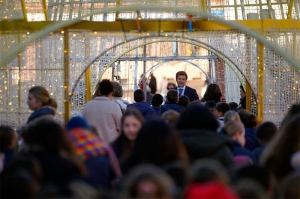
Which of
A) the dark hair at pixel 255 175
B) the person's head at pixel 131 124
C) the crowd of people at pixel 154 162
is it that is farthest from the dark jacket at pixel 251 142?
the dark hair at pixel 255 175

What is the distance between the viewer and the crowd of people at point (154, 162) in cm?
592

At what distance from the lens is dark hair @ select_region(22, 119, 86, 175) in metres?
7.40

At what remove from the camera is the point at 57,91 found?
51.8ft

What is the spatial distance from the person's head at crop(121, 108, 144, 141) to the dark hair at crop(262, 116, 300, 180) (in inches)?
74.4

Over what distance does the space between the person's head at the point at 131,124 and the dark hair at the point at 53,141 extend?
2.01m

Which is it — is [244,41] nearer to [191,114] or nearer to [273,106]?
[273,106]

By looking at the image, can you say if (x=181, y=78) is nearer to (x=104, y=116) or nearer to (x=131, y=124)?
(x=104, y=116)

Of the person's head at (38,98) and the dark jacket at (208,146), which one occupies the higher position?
the person's head at (38,98)

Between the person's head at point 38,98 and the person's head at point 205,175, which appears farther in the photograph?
the person's head at point 38,98

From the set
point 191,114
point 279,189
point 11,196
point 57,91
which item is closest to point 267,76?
point 57,91

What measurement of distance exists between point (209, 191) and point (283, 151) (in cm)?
258

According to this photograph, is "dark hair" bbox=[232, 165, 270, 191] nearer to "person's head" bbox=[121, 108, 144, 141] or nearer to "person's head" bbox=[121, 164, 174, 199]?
"person's head" bbox=[121, 164, 174, 199]

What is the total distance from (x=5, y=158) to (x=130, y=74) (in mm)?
17641

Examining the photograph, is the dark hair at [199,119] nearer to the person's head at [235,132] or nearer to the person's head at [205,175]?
the person's head at [235,132]
